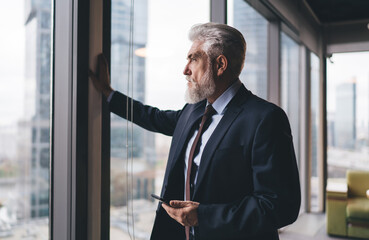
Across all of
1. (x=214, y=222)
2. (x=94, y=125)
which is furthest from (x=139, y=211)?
(x=214, y=222)

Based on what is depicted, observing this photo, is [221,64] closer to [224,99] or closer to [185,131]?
[224,99]

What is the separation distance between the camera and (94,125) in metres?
1.29

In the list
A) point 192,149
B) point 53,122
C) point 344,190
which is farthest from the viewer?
point 344,190

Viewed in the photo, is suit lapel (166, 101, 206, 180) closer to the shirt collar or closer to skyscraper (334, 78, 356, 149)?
the shirt collar

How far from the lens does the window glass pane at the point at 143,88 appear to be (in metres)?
1.38

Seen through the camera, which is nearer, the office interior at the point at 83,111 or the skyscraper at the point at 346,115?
the office interior at the point at 83,111

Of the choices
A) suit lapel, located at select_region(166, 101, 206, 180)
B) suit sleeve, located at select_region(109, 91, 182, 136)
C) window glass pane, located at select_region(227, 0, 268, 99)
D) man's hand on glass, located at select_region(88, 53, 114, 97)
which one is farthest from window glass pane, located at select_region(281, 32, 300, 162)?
man's hand on glass, located at select_region(88, 53, 114, 97)

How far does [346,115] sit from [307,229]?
1378 mm

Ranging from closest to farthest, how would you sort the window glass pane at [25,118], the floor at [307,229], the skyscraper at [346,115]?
the window glass pane at [25,118] < the floor at [307,229] < the skyscraper at [346,115]

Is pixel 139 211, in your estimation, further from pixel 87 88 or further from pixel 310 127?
pixel 310 127

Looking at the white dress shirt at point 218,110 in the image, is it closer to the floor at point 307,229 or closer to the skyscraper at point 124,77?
the skyscraper at point 124,77

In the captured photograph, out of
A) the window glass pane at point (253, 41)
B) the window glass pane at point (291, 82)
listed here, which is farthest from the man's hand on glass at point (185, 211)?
the window glass pane at point (291, 82)

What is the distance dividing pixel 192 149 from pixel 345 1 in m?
3.20

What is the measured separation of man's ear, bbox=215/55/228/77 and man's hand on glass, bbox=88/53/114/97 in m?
0.44
